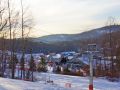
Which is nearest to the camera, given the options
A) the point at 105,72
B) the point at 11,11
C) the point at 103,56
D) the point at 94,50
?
the point at 94,50

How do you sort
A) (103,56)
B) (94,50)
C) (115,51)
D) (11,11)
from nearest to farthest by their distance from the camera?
1. (94,50)
2. (11,11)
3. (115,51)
4. (103,56)

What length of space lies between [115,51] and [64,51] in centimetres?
6244

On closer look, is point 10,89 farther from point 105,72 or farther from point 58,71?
point 58,71

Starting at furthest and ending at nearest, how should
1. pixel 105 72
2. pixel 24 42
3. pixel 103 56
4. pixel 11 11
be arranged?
pixel 103 56
pixel 105 72
pixel 24 42
pixel 11 11

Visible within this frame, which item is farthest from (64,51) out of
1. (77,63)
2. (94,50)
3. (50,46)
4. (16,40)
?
(94,50)

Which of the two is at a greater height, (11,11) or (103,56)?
(11,11)

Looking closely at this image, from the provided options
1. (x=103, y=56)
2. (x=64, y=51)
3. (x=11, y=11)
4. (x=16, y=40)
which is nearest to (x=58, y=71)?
(x=103, y=56)

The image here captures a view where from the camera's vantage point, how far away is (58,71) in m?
80.6

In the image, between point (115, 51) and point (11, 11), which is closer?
point (11, 11)

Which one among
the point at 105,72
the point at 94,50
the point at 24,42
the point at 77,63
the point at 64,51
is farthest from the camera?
the point at 64,51

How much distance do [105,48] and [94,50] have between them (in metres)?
60.8

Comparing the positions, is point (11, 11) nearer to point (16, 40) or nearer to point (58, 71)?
point (16, 40)

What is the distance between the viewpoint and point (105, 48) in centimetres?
7688

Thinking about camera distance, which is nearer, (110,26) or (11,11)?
(11,11)
